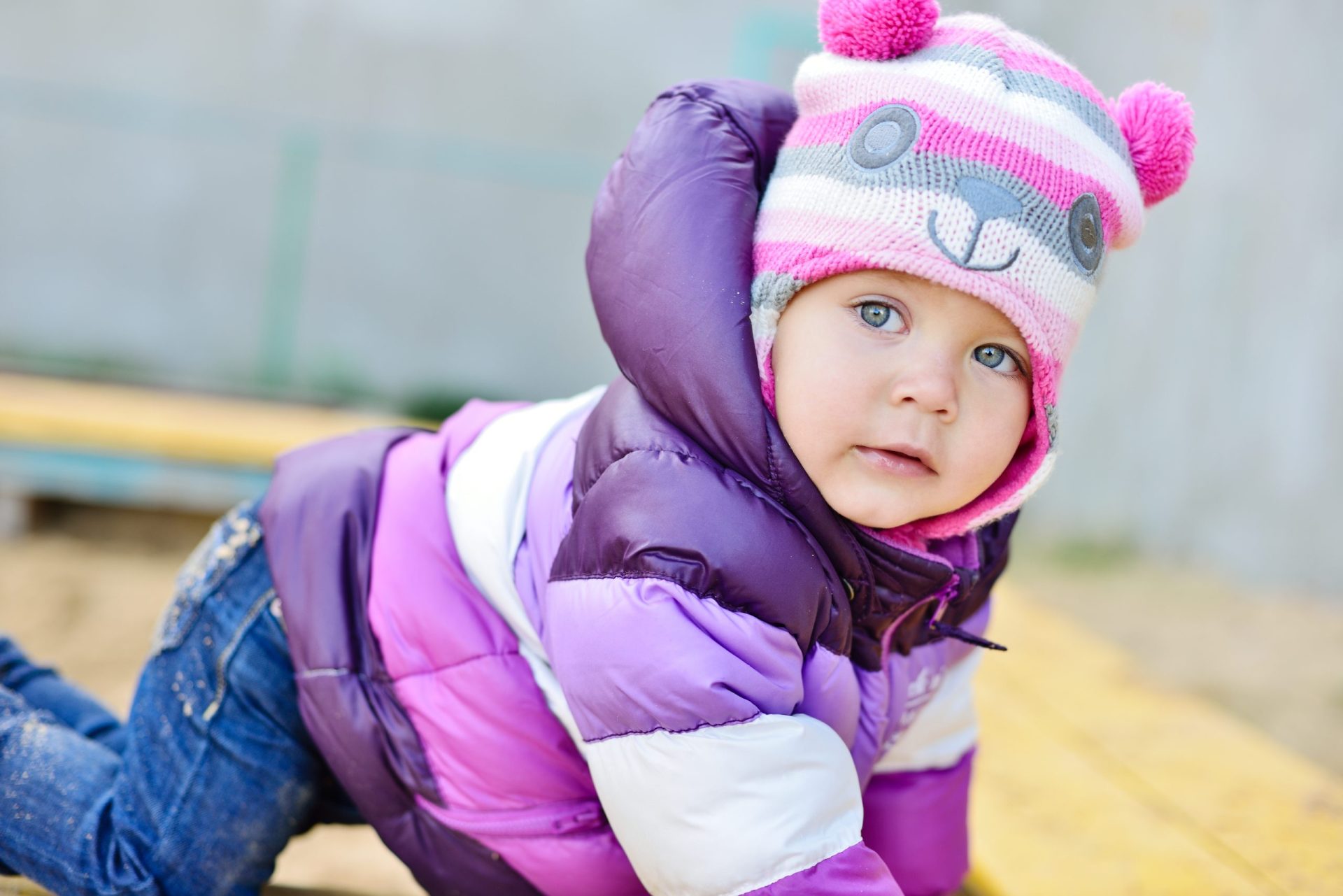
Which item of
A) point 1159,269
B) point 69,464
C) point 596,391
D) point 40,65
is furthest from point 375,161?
point 596,391

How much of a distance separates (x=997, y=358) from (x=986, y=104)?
0.72ft

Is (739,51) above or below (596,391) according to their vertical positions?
above

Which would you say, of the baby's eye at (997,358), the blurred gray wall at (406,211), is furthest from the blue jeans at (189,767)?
the blurred gray wall at (406,211)

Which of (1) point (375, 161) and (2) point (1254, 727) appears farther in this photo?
(1) point (375, 161)

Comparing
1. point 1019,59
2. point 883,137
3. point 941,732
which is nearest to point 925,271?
point 883,137

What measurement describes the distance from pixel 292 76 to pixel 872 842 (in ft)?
11.7

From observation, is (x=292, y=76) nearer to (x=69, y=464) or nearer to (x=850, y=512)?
(x=69, y=464)

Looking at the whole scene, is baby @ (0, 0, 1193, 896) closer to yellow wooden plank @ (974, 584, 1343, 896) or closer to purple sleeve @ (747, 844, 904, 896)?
purple sleeve @ (747, 844, 904, 896)

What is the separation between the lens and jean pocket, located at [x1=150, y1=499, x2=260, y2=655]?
1.36 meters

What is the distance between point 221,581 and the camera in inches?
54.1

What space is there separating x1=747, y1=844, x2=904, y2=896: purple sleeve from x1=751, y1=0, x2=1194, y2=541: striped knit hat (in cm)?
31

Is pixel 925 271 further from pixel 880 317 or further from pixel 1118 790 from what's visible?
pixel 1118 790

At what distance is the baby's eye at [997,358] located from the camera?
3.46 feet

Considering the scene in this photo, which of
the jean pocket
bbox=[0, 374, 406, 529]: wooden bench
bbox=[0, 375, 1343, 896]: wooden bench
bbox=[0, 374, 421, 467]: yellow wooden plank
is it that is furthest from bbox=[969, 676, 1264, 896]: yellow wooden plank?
bbox=[0, 374, 406, 529]: wooden bench
